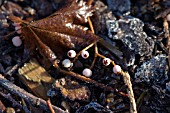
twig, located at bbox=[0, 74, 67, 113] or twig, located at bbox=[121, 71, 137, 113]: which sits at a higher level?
twig, located at bbox=[0, 74, 67, 113]

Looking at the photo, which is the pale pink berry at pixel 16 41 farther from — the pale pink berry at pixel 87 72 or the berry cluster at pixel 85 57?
the pale pink berry at pixel 87 72

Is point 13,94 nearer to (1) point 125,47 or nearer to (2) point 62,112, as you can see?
(2) point 62,112

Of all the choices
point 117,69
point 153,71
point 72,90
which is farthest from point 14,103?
point 153,71

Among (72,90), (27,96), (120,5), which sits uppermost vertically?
(120,5)

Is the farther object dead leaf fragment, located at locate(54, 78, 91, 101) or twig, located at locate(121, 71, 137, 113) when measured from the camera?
dead leaf fragment, located at locate(54, 78, 91, 101)

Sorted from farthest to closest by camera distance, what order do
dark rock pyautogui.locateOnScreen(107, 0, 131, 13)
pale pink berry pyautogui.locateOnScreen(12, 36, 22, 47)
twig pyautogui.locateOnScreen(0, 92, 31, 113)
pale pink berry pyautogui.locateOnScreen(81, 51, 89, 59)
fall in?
dark rock pyautogui.locateOnScreen(107, 0, 131, 13), pale pink berry pyautogui.locateOnScreen(12, 36, 22, 47), pale pink berry pyautogui.locateOnScreen(81, 51, 89, 59), twig pyautogui.locateOnScreen(0, 92, 31, 113)

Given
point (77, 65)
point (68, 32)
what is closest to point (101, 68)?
point (77, 65)

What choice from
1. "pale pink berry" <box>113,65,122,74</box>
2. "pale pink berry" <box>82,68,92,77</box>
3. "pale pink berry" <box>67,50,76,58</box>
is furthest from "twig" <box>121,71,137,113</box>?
"pale pink berry" <box>67,50,76,58</box>

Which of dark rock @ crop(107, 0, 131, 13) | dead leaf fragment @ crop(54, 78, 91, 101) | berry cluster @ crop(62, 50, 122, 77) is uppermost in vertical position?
dark rock @ crop(107, 0, 131, 13)

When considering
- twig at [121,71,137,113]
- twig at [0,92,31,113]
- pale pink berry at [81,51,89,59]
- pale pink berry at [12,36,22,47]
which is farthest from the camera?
pale pink berry at [12,36,22,47]

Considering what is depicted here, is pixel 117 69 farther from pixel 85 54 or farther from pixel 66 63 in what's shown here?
pixel 66 63

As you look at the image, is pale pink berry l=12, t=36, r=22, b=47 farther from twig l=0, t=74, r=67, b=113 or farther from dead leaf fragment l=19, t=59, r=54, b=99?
twig l=0, t=74, r=67, b=113
